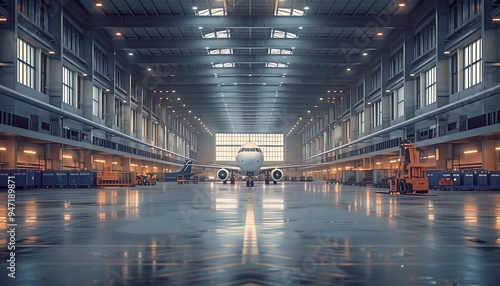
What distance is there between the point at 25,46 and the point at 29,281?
146 ft

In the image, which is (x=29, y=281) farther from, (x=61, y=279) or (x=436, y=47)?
(x=436, y=47)

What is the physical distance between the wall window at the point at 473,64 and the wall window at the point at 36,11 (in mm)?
38571

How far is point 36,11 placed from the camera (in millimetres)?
46438

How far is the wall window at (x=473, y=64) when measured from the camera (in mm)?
43594

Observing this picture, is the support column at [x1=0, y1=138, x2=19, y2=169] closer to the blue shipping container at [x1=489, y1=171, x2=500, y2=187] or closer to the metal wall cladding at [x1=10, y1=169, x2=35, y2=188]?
the metal wall cladding at [x1=10, y1=169, x2=35, y2=188]

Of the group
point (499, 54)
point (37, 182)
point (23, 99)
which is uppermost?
point (499, 54)

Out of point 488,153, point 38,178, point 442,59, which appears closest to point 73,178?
point 38,178

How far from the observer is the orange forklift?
31078mm

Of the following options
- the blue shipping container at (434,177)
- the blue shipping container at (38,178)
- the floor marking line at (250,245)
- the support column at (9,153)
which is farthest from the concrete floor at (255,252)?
the blue shipping container at (38,178)

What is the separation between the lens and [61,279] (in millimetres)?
5379

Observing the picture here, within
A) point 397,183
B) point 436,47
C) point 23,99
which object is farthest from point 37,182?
point 436,47

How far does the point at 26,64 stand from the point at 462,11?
A: 39.1m

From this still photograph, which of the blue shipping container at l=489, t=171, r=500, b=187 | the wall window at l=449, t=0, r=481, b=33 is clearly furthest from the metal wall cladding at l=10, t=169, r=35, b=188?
the wall window at l=449, t=0, r=481, b=33

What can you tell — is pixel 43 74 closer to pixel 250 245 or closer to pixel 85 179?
pixel 85 179
